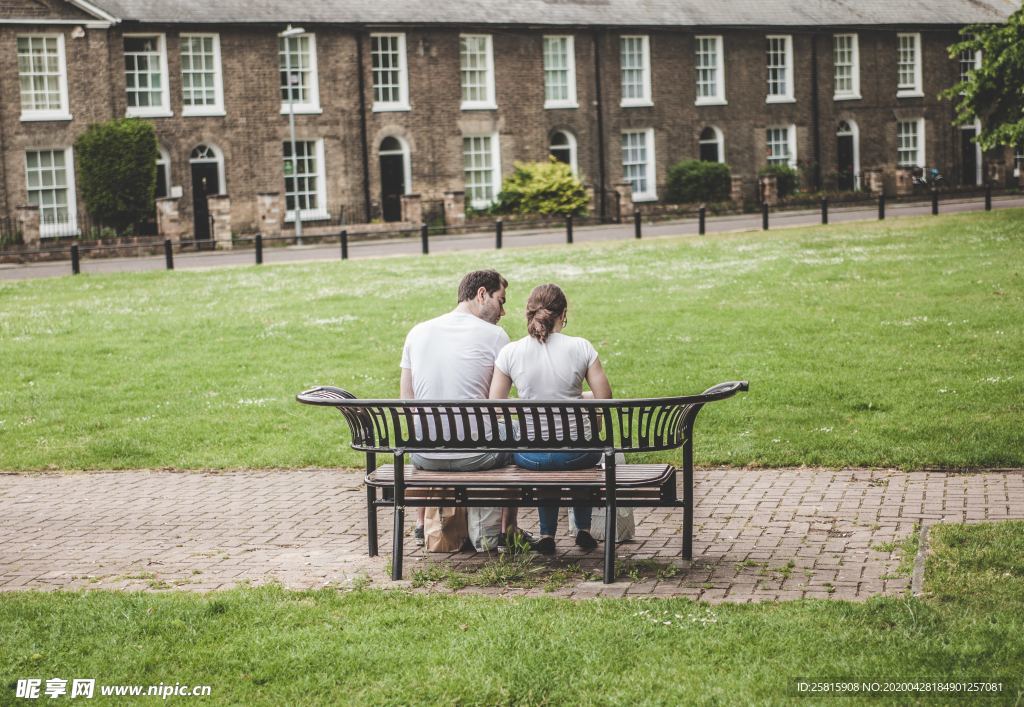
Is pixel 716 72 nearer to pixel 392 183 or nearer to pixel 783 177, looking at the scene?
pixel 783 177

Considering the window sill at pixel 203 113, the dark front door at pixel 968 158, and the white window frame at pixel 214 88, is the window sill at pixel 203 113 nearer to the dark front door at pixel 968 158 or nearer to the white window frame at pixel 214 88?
the white window frame at pixel 214 88

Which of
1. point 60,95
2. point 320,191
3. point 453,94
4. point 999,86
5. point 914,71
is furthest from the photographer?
point 914,71

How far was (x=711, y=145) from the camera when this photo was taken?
48.3m

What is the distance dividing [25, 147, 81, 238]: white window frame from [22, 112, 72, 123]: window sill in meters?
0.80

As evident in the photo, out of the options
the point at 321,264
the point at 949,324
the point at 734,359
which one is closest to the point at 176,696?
the point at 734,359

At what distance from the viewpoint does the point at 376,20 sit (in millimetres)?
40688

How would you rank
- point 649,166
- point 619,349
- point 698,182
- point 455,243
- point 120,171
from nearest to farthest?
1. point 619,349
2. point 455,243
3. point 120,171
4. point 698,182
5. point 649,166

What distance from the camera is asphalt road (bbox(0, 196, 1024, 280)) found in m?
29.5

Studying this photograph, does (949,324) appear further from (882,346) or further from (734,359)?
(734,359)

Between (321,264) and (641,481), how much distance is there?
803 inches

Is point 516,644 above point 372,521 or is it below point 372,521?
below

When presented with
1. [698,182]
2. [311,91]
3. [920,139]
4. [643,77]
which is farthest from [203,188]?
[920,139]

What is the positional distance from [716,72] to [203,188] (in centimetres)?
1937

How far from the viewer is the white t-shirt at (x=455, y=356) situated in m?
7.48
